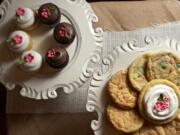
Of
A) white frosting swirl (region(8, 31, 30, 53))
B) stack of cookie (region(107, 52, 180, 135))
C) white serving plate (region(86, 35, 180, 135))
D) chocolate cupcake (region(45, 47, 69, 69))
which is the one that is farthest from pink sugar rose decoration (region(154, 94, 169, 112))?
white frosting swirl (region(8, 31, 30, 53))

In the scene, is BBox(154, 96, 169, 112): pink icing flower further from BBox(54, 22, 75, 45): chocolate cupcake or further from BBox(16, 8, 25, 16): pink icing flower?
BBox(16, 8, 25, 16): pink icing flower

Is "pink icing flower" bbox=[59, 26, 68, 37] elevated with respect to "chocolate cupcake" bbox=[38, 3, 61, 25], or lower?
lower

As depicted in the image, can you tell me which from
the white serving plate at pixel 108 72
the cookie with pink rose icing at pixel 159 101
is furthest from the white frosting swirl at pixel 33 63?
the cookie with pink rose icing at pixel 159 101

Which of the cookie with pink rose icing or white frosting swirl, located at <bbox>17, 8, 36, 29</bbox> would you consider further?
white frosting swirl, located at <bbox>17, 8, 36, 29</bbox>

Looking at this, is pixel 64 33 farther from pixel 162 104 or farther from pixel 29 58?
pixel 162 104

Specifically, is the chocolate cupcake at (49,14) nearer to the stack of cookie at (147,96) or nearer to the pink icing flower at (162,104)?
the stack of cookie at (147,96)

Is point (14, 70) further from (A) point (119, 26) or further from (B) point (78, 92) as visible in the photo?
(A) point (119, 26)

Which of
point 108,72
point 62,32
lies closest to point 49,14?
point 62,32

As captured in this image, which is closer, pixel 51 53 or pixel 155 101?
pixel 155 101
